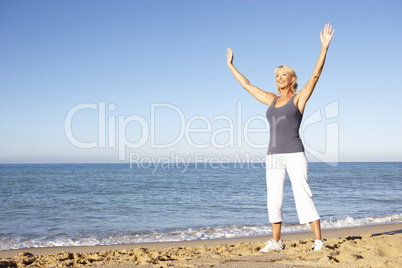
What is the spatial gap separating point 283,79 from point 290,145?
669 millimetres

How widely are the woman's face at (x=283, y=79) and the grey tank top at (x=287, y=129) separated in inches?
7.7

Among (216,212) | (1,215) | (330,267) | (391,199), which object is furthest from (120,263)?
(391,199)

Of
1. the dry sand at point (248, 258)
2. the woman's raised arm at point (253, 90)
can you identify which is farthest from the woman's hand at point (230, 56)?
the dry sand at point (248, 258)

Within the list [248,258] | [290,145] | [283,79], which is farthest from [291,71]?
[248,258]

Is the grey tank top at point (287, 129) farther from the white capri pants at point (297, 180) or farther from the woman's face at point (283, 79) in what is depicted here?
the woman's face at point (283, 79)

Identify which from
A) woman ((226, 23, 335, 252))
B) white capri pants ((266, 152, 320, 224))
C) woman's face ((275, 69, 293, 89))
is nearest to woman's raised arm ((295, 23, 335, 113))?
woman ((226, 23, 335, 252))

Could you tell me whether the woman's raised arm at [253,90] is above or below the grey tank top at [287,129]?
above

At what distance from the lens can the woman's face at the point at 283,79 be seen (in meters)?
3.12

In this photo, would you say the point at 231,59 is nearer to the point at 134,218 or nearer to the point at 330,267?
the point at 330,267

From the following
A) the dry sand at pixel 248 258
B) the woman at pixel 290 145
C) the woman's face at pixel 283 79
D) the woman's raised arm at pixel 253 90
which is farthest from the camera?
the woman's raised arm at pixel 253 90

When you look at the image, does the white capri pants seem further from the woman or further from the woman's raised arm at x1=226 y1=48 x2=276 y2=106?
the woman's raised arm at x1=226 y1=48 x2=276 y2=106

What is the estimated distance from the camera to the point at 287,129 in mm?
3006

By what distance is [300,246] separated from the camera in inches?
135

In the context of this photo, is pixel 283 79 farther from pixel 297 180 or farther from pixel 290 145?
pixel 297 180
